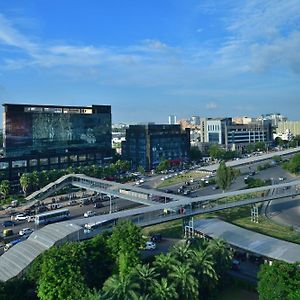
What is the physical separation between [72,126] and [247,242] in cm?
4774

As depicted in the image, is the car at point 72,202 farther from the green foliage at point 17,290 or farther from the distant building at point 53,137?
the green foliage at point 17,290

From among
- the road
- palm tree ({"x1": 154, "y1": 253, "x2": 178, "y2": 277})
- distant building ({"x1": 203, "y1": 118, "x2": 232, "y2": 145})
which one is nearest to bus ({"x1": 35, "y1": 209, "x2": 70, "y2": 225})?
the road

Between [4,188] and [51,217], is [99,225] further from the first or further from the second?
[4,188]

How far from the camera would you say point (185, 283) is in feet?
60.2

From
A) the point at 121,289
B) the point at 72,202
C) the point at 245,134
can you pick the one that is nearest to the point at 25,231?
the point at 72,202

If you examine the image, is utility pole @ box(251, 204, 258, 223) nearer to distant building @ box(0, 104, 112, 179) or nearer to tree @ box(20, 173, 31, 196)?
tree @ box(20, 173, 31, 196)

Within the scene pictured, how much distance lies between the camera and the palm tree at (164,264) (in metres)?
19.1

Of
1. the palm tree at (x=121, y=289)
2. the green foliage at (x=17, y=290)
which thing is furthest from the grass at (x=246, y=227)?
the palm tree at (x=121, y=289)

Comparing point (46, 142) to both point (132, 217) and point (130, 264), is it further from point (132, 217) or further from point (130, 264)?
point (130, 264)

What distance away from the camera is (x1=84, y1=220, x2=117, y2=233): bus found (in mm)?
26828

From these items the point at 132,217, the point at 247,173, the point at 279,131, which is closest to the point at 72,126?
the point at 247,173

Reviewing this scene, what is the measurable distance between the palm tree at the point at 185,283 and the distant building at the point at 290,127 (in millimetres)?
137731

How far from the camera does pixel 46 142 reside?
64188 millimetres

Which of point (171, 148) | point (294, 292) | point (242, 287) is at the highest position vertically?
point (171, 148)
